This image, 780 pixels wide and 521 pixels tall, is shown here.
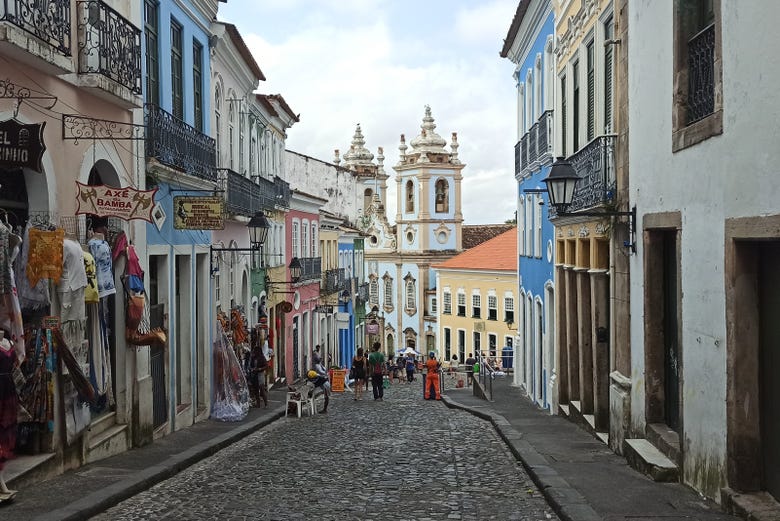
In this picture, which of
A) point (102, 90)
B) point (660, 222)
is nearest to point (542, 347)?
point (660, 222)

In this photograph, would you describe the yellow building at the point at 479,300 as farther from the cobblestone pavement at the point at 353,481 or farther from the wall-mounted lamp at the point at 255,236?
the cobblestone pavement at the point at 353,481

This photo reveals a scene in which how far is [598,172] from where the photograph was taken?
12.9 m

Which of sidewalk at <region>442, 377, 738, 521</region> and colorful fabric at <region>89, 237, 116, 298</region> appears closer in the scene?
sidewalk at <region>442, 377, 738, 521</region>

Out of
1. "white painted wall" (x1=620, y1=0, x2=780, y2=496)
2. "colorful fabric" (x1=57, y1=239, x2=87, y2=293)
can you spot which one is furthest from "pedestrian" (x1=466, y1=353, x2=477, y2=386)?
"colorful fabric" (x1=57, y1=239, x2=87, y2=293)

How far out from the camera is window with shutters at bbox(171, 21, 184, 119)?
51.0ft

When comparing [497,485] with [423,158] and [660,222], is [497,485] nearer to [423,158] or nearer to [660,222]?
[660,222]

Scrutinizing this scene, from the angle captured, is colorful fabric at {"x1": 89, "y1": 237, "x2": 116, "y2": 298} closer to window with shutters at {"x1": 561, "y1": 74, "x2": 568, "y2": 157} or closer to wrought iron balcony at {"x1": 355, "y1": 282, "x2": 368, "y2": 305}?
window with shutters at {"x1": 561, "y1": 74, "x2": 568, "y2": 157}

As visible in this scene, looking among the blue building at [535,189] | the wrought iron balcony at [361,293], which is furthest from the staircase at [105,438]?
the wrought iron balcony at [361,293]

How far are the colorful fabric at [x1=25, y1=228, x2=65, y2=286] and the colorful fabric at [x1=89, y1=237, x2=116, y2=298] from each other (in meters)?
1.55

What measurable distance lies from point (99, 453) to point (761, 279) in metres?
7.34

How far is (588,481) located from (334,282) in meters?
29.8

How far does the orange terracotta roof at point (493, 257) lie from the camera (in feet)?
188

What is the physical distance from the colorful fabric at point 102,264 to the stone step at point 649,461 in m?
5.90

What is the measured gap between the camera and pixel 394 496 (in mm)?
9836
